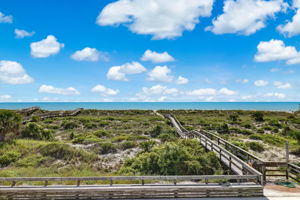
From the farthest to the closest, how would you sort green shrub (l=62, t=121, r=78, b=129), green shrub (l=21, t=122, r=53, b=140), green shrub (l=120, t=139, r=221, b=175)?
green shrub (l=62, t=121, r=78, b=129)
green shrub (l=21, t=122, r=53, b=140)
green shrub (l=120, t=139, r=221, b=175)

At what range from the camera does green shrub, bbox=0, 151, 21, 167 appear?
1430 centimetres

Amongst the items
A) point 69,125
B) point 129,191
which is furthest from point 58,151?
point 69,125

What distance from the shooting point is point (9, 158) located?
14.7 m

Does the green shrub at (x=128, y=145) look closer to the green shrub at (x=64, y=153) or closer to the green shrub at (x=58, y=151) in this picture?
the green shrub at (x=64, y=153)

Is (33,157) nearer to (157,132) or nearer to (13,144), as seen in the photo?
(13,144)

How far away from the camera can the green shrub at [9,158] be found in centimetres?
1430

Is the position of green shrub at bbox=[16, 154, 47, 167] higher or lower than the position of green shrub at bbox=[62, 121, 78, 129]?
lower

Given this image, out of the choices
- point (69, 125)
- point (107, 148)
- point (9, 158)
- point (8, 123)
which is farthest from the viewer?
point (69, 125)

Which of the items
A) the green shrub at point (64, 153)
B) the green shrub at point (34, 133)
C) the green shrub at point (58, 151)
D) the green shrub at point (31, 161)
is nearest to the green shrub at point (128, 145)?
the green shrub at point (64, 153)

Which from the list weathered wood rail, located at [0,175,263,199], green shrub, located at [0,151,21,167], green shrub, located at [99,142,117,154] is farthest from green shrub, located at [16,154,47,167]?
weathered wood rail, located at [0,175,263,199]

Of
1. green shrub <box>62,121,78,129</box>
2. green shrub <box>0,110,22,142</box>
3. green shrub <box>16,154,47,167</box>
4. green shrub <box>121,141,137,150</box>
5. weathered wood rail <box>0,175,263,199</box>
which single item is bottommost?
green shrub <box>16,154,47,167</box>

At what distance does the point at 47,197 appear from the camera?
7375 millimetres

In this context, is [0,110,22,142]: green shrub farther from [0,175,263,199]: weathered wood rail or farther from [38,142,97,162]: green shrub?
[0,175,263,199]: weathered wood rail

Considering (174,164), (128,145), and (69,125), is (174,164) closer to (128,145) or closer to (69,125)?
(128,145)
